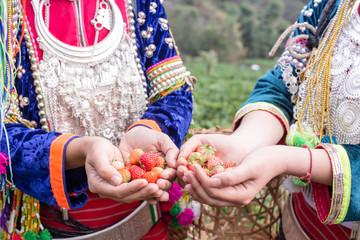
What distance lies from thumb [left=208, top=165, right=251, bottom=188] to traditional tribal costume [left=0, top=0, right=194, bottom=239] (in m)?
0.40

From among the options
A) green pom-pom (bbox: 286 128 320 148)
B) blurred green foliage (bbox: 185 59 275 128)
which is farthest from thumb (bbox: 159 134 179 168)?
blurred green foliage (bbox: 185 59 275 128)

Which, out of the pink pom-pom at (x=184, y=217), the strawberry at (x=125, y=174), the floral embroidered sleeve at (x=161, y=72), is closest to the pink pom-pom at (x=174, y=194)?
the pink pom-pom at (x=184, y=217)

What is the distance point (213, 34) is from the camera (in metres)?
18.2

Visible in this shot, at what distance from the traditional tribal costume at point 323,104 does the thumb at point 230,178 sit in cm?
30

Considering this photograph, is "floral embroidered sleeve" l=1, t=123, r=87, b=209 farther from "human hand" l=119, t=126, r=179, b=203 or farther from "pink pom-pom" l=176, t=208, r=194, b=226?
"pink pom-pom" l=176, t=208, r=194, b=226

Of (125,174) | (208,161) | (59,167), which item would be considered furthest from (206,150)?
(59,167)

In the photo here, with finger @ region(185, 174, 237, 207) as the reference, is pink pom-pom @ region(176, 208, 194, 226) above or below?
below

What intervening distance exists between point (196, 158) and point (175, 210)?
0.57 m

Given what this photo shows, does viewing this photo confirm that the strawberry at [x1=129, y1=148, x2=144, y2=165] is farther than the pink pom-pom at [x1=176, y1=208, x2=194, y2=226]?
No

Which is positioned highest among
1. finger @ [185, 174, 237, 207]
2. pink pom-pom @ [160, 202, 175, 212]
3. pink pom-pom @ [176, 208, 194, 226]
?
finger @ [185, 174, 237, 207]

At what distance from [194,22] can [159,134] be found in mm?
18860

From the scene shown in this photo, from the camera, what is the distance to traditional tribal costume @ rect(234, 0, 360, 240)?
44.5 inches

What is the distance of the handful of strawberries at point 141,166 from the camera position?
118 cm

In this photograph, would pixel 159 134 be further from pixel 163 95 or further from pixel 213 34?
pixel 213 34
